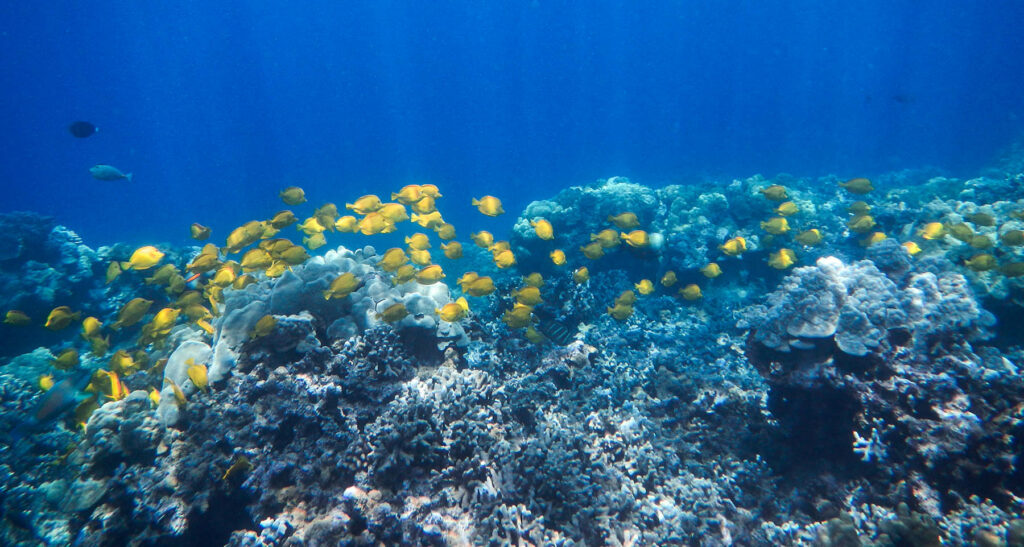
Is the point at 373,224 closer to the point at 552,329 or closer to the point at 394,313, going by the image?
the point at 394,313

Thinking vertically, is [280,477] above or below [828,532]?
above

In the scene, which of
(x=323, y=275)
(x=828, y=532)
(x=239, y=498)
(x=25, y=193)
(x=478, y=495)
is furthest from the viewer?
(x=25, y=193)

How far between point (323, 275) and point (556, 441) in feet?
13.5

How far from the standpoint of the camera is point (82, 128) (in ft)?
43.1

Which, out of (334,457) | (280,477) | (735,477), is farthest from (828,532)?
(280,477)

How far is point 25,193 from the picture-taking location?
7812 cm

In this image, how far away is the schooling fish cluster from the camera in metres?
3.82


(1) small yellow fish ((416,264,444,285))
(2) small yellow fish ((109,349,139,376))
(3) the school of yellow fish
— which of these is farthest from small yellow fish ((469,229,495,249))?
(2) small yellow fish ((109,349,139,376))

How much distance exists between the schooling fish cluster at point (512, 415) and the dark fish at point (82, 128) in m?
8.91

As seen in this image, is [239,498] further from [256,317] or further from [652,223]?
[652,223]

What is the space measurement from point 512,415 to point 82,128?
17099 millimetres

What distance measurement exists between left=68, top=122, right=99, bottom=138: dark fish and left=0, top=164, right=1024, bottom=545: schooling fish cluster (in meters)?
8.91

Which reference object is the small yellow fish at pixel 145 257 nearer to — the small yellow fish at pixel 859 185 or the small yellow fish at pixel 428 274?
the small yellow fish at pixel 428 274

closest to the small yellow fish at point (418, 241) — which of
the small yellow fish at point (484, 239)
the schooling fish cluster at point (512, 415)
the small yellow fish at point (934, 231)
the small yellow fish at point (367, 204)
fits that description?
the schooling fish cluster at point (512, 415)
